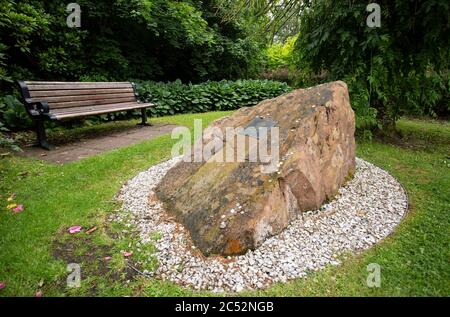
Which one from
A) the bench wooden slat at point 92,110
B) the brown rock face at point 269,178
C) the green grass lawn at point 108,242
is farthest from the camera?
the bench wooden slat at point 92,110

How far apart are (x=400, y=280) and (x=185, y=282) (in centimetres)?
162

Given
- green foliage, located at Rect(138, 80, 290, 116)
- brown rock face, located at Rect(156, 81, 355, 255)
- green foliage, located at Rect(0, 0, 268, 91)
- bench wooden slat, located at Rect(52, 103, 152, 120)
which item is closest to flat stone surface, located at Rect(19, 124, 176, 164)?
bench wooden slat, located at Rect(52, 103, 152, 120)

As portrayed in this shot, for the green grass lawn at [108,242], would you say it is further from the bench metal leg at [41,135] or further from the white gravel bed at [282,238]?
the bench metal leg at [41,135]

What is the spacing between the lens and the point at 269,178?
2.92 m

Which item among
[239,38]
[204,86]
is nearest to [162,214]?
[204,86]

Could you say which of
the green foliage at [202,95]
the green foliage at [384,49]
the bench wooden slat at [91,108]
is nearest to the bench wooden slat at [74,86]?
the bench wooden slat at [91,108]

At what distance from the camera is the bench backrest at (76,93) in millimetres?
5223

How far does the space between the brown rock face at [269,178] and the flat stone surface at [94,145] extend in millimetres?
2163

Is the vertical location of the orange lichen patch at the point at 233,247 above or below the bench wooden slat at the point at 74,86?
below

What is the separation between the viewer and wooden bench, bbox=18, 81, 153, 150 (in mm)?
5137

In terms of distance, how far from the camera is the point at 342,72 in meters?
5.66

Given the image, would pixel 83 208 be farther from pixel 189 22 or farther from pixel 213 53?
pixel 213 53

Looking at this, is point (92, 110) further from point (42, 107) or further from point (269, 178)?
point (269, 178)

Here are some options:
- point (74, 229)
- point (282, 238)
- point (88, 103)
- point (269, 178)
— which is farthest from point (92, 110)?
point (282, 238)
